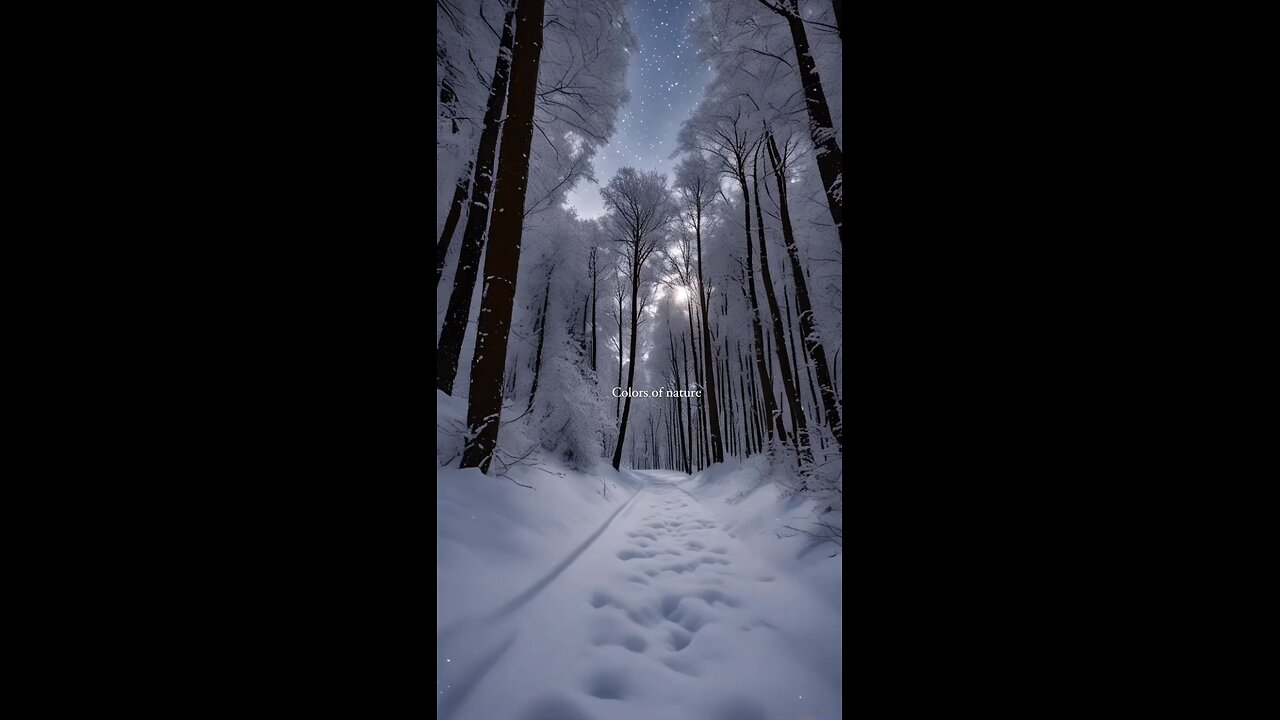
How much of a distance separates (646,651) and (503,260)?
3.41 meters

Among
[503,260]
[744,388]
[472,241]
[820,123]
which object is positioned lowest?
[744,388]

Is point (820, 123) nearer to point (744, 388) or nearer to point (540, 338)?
point (540, 338)

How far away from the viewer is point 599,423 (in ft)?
28.2

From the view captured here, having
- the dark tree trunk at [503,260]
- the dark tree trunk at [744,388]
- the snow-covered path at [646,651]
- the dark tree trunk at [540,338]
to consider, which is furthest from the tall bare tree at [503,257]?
the dark tree trunk at [744,388]

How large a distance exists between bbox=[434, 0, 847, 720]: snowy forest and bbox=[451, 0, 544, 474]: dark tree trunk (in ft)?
0.07

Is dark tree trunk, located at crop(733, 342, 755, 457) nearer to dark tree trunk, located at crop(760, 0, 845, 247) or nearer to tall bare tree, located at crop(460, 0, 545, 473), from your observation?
dark tree trunk, located at crop(760, 0, 845, 247)

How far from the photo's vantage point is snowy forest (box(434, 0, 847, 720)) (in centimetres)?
188

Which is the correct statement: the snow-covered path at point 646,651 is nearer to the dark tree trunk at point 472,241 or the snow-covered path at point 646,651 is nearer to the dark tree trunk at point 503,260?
the dark tree trunk at point 503,260

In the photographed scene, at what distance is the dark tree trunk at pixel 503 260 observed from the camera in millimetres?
3732

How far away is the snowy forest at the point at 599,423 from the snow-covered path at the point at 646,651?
1cm

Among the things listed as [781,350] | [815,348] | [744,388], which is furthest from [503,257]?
[744,388]
